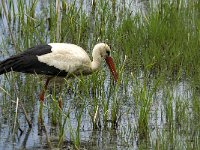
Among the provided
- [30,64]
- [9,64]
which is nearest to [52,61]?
[30,64]

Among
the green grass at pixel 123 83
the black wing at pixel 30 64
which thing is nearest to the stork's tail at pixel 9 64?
the black wing at pixel 30 64

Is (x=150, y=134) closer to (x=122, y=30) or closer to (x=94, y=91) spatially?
(x=94, y=91)

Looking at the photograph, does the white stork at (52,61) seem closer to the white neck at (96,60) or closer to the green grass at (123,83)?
the white neck at (96,60)

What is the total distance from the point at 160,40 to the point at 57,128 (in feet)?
9.76

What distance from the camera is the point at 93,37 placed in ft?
36.3

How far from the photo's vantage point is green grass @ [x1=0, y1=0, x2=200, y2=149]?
7531 mm

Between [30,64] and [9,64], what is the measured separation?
0.25 meters

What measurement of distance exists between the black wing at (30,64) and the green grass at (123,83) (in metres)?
0.17

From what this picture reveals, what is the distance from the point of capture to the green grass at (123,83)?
24.7 ft

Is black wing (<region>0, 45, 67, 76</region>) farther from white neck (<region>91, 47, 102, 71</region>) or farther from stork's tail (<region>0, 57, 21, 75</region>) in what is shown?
white neck (<region>91, 47, 102, 71</region>)

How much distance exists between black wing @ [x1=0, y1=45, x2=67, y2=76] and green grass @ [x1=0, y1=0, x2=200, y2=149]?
0.55ft

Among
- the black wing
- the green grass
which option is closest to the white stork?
the black wing

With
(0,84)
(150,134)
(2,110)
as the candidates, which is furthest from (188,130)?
(0,84)

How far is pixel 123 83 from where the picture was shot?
931cm
